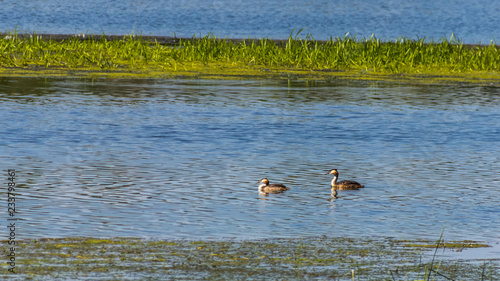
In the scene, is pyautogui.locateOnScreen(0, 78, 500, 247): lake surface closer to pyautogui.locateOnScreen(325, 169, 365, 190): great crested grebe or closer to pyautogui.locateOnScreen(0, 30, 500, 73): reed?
pyautogui.locateOnScreen(325, 169, 365, 190): great crested grebe

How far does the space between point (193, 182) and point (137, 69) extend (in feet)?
50.8

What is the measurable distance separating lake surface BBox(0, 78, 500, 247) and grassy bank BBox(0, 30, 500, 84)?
7.76 ft

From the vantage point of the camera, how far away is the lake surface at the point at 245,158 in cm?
972

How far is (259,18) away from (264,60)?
1151 inches

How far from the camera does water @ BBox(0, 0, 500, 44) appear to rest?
163 ft

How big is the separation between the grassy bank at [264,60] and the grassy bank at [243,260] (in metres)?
18.0

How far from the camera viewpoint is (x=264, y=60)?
28.9 m

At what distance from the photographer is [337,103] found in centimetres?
2166

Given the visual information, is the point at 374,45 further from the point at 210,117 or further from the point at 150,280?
the point at 150,280

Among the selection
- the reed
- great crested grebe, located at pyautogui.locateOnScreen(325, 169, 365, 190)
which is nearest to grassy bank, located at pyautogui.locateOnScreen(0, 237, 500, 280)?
great crested grebe, located at pyautogui.locateOnScreen(325, 169, 365, 190)

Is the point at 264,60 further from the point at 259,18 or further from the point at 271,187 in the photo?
the point at 259,18

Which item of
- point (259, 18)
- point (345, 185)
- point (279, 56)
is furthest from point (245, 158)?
point (259, 18)

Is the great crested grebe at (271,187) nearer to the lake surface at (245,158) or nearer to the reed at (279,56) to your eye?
the lake surface at (245,158)

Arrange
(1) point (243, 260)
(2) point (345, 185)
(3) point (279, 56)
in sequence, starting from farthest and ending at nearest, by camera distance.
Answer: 1. (3) point (279, 56)
2. (2) point (345, 185)
3. (1) point (243, 260)
